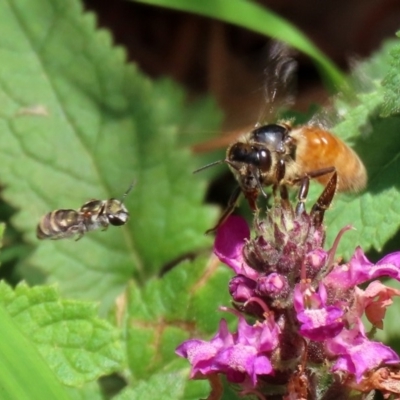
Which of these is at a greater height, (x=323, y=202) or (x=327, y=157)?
(x=327, y=157)

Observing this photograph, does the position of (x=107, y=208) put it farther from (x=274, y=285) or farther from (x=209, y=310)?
(x=274, y=285)

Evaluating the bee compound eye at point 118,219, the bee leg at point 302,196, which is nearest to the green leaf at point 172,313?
the bee compound eye at point 118,219

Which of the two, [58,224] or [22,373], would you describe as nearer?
[22,373]

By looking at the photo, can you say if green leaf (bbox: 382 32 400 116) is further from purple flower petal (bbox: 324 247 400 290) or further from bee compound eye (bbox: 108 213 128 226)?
bee compound eye (bbox: 108 213 128 226)

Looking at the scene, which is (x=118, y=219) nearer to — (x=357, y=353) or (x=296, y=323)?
(x=296, y=323)

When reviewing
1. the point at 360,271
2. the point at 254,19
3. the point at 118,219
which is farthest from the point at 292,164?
the point at 254,19

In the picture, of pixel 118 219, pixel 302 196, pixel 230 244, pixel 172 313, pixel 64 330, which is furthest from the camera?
pixel 172 313
